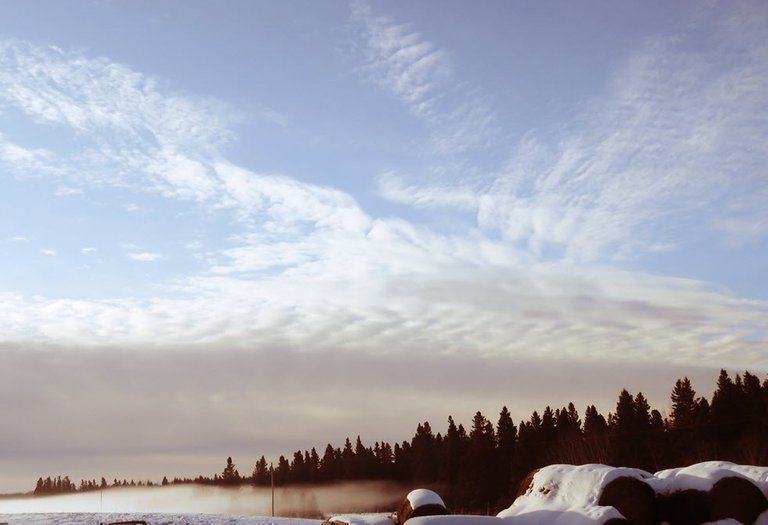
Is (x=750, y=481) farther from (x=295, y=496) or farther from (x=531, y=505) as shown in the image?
(x=295, y=496)

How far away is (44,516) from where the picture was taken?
244ft

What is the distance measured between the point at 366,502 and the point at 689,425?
5644 centimetres

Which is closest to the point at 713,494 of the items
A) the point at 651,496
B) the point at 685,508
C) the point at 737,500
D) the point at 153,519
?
the point at 737,500

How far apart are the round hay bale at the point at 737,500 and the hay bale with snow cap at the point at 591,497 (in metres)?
2.33

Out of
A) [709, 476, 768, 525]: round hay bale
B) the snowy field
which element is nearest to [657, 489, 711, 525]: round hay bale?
[709, 476, 768, 525]: round hay bale

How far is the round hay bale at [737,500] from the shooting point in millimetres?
30703

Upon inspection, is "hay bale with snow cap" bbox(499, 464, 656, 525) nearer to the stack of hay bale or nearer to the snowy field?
the stack of hay bale

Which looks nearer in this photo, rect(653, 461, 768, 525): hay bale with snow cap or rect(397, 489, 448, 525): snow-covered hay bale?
rect(653, 461, 768, 525): hay bale with snow cap

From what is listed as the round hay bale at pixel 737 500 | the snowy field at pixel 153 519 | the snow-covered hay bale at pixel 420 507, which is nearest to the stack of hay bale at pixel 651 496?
the round hay bale at pixel 737 500

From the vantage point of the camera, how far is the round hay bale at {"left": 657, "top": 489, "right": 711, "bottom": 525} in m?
31.3

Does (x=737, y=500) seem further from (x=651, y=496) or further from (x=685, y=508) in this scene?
(x=651, y=496)

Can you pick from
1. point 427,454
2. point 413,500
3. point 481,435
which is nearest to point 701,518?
point 413,500

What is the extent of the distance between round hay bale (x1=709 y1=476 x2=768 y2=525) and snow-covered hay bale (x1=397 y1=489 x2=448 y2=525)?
12.0 metres

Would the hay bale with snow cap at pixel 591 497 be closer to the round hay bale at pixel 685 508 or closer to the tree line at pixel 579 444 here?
the round hay bale at pixel 685 508
